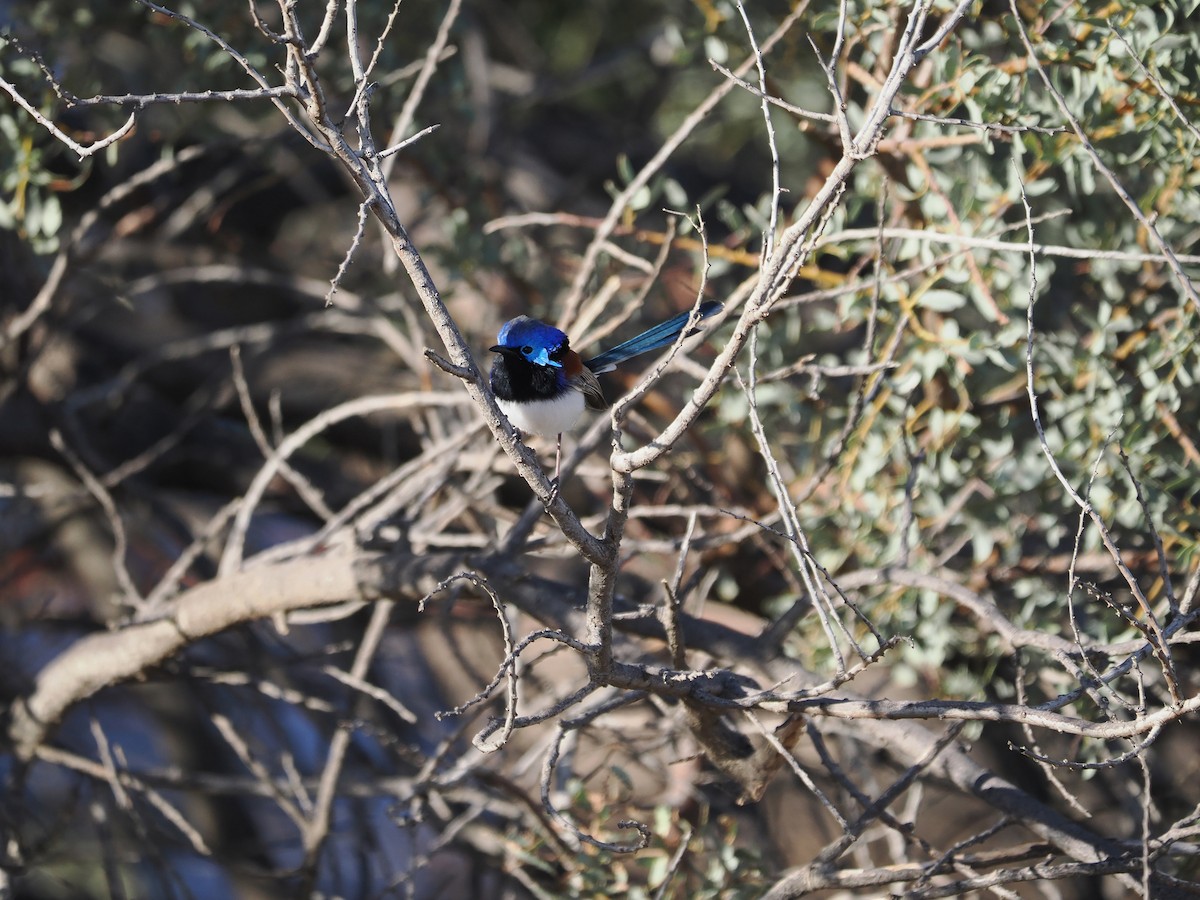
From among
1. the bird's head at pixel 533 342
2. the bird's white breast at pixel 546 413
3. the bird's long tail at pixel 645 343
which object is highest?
the bird's head at pixel 533 342

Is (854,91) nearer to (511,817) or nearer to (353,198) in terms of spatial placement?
(511,817)

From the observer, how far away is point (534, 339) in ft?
8.99

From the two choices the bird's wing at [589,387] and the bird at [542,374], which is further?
the bird's wing at [589,387]

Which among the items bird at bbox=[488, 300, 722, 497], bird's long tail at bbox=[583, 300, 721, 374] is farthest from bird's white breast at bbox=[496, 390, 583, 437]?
bird's long tail at bbox=[583, 300, 721, 374]

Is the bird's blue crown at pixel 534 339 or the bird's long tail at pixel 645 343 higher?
the bird's blue crown at pixel 534 339

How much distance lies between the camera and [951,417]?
3186 millimetres

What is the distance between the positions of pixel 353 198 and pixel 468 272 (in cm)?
220

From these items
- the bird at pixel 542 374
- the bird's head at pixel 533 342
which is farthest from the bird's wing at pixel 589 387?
the bird's head at pixel 533 342

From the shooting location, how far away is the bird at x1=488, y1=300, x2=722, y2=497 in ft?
8.98

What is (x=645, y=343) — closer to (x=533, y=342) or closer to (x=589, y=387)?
(x=589, y=387)

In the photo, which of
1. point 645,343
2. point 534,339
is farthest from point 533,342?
point 645,343

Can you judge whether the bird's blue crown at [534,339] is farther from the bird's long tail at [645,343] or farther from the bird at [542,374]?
the bird's long tail at [645,343]

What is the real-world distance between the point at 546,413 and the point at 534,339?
7.1 inches

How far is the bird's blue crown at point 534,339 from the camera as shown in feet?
8.95
